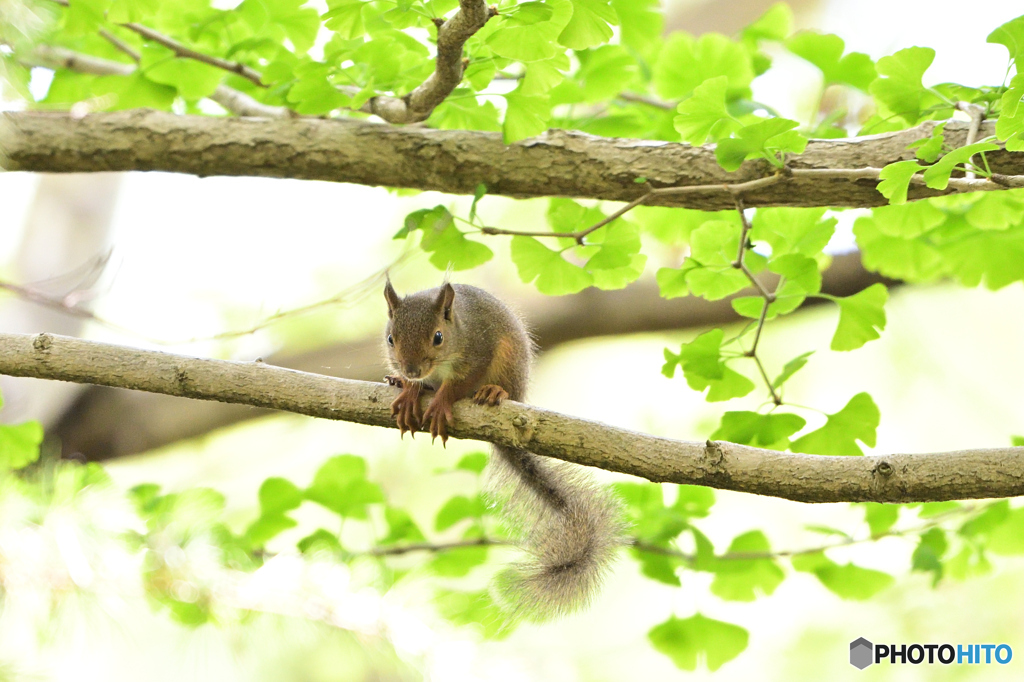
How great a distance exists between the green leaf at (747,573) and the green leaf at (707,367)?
1.78ft

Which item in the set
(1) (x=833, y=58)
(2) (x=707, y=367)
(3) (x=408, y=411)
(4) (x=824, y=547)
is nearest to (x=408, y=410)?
(3) (x=408, y=411)

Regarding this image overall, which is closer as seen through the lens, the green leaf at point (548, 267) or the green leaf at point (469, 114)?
the green leaf at point (548, 267)

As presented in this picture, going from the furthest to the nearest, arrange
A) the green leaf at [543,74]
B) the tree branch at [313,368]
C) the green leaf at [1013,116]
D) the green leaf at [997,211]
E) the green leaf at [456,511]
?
the tree branch at [313,368] < the green leaf at [456,511] < the green leaf at [997,211] < the green leaf at [543,74] < the green leaf at [1013,116]

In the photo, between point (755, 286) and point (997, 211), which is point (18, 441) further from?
point (997, 211)

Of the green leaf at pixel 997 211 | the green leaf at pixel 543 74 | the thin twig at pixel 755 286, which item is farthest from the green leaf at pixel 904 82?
the green leaf at pixel 543 74

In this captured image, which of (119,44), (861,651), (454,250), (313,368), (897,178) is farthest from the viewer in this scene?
(313,368)

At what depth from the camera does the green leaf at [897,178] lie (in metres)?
1.51

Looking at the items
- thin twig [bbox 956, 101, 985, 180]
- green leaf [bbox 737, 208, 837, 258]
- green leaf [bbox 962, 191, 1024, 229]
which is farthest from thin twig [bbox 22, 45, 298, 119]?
green leaf [bbox 962, 191, 1024, 229]

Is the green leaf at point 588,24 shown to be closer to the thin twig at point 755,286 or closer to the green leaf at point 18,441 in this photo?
the thin twig at point 755,286

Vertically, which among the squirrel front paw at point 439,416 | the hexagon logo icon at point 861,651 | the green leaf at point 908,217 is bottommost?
the hexagon logo icon at point 861,651

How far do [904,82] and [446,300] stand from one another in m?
1.36

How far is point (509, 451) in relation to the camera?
7.82 ft

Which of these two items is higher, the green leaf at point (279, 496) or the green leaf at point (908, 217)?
the green leaf at point (908, 217)

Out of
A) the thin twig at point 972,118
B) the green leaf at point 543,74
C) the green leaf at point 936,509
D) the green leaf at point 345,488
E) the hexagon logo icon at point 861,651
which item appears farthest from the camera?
the hexagon logo icon at point 861,651
